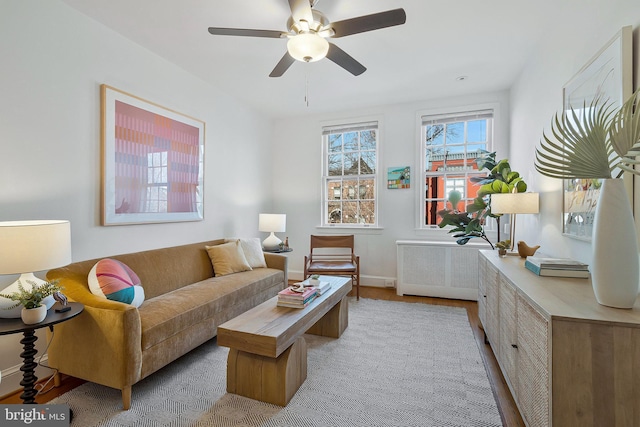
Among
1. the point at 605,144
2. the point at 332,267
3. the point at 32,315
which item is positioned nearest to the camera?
the point at 605,144

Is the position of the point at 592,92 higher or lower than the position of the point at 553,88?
lower

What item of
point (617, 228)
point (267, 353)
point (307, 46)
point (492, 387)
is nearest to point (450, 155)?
point (307, 46)

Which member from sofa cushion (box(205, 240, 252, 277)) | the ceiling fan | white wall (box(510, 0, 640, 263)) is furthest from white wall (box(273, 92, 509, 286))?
the ceiling fan

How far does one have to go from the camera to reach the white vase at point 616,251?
1.16m

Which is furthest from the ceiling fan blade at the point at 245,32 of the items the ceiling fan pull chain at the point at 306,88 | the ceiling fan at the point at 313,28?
the ceiling fan pull chain at the point at 306,88

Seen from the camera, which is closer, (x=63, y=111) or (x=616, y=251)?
(x=616, y=251)

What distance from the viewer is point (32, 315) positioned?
1.53 metres

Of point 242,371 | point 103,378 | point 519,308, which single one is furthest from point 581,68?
point 103,378

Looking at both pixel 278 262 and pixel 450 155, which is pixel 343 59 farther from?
pixel 450 155

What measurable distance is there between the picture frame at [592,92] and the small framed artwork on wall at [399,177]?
2254 mm

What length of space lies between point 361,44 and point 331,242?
102 inches

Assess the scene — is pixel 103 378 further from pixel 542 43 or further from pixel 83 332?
pixel 542 43

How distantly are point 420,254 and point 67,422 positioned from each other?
12.0 feet

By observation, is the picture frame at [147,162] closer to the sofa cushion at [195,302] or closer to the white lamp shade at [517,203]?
the sofa cushion at [195,302]
